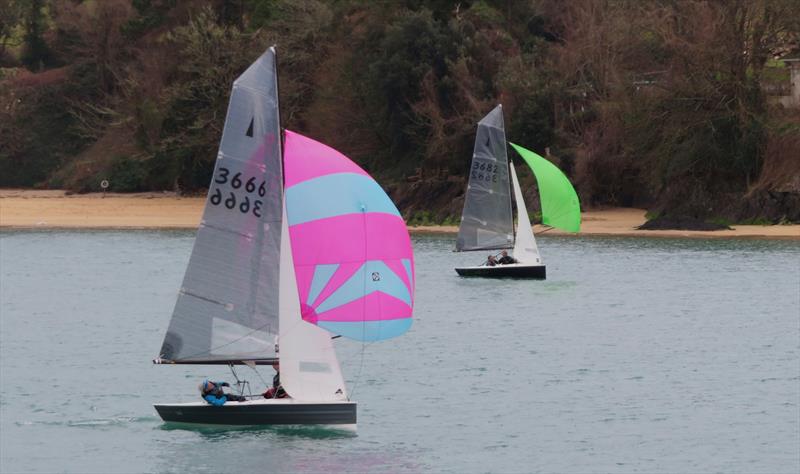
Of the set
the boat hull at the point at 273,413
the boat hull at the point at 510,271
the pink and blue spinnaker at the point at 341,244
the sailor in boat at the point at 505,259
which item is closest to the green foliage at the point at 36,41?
the boat hull at the point at 510,271

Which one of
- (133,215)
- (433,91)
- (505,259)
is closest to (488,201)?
(505,259)

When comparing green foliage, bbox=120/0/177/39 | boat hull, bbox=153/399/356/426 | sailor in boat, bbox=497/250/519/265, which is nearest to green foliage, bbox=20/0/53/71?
green foliage, bbox=120/0/177/39

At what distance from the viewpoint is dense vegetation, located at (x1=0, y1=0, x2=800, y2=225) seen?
72188mm

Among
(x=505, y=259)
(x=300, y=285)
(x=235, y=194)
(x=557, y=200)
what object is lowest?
(x=505, y=259)

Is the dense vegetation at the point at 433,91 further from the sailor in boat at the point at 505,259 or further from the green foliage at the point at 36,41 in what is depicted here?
the sailor in boat at the point at 505,259

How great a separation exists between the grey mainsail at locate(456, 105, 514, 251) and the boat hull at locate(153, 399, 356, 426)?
29.0m

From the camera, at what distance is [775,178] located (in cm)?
7138

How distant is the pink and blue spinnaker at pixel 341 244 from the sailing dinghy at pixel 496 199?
27.8m

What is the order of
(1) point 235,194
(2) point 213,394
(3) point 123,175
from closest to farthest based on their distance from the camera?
1. (1) point 235,194
2. (2) point 213,394
3. (3) point 123,175

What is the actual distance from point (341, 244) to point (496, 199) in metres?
29.6

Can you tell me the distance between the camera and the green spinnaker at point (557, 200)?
57.3m

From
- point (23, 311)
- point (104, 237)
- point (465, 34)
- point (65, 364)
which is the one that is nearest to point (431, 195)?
point (465, 34)

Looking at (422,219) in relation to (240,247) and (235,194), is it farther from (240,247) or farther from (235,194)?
(235,194)

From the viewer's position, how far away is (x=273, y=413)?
27.5 metres
